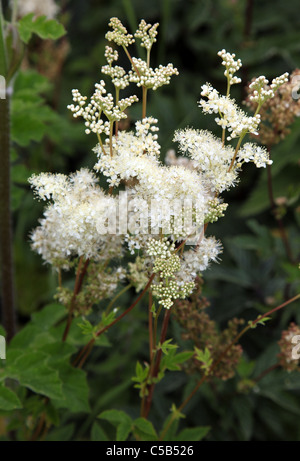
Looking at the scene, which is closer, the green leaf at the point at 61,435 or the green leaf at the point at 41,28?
the green leaf at the point at 41,28

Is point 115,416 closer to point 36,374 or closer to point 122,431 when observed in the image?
point 122,431

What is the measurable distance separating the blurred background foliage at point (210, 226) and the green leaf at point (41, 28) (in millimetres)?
306

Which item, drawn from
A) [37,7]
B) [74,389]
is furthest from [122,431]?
[37,7]

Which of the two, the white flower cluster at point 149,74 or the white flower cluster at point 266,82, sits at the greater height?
the white flower cluster at point 149,74

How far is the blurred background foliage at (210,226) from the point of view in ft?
4.28

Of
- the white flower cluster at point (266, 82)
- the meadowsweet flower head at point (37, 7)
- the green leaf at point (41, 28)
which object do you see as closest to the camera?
the white flower cluster at point (266, 82)

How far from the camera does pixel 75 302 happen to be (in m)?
0.93

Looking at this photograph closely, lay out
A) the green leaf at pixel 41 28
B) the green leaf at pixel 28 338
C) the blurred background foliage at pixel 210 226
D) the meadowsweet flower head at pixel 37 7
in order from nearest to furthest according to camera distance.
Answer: the green leaf at pixel 41 28, the green leaf at pixel 28 338, the blurred background foliage at pixel 210 226, the meadowsweet flower head at pixel 37 7

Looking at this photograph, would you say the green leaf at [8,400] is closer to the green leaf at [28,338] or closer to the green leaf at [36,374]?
the green leaf at [36,374]

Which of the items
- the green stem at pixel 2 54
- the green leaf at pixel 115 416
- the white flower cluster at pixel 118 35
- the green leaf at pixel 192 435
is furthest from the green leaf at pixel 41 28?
the green leaf at pixel 192 435

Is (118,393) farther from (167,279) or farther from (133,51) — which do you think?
(133,51)

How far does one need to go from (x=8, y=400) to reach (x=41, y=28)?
2.37 feet

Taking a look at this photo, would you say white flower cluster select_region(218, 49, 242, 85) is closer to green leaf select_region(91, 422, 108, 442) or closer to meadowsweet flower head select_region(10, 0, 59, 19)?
green leaf select_region(91, 422, 108, 442)

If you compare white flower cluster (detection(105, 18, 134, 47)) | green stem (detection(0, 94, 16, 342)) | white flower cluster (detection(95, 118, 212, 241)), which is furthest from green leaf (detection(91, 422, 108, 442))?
white flower cluster (detection(105, 18, 134, 47))
